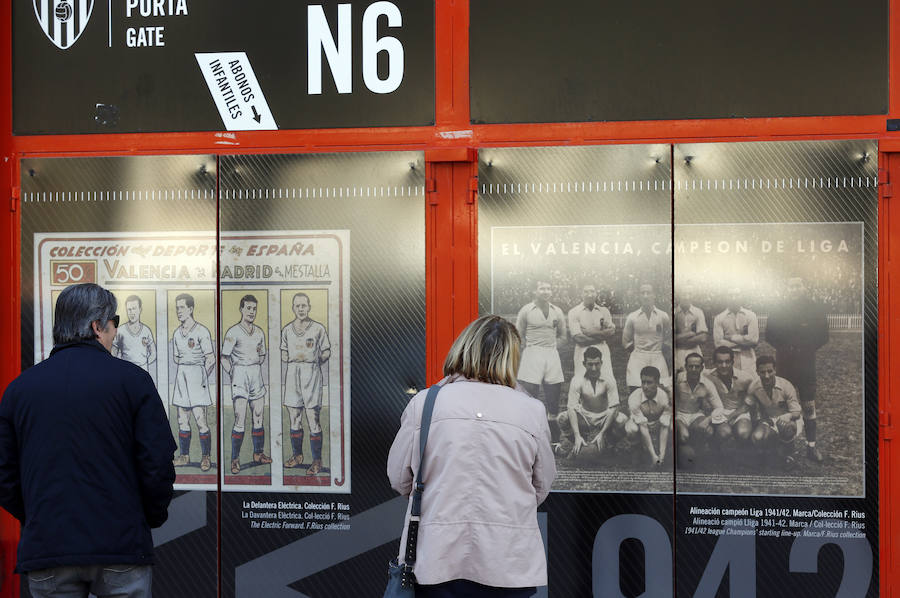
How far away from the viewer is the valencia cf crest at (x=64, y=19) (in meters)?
4.71

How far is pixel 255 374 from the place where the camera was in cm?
455

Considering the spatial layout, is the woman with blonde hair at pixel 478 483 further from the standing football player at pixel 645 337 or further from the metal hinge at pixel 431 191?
the metal hinge at pixel 431 191

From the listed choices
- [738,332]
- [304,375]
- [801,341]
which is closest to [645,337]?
[738,332]

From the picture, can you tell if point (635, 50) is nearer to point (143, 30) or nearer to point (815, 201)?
point (815, 201)

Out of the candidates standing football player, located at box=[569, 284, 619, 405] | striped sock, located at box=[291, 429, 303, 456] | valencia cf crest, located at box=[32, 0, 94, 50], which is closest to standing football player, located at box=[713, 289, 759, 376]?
standing football player, located at box=[569, 284, 619, 405]

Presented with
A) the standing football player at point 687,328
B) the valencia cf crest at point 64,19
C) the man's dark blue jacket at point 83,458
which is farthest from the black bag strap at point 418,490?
the valencia cf crest at point 64,19

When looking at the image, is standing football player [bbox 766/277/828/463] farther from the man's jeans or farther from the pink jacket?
the man's jeans

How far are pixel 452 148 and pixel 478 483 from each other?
2.02 metres

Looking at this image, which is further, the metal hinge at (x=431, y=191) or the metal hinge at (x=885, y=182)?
the metal hinge at (x=431, y=191)

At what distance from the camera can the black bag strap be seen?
2893 mm

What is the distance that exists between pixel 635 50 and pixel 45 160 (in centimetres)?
294

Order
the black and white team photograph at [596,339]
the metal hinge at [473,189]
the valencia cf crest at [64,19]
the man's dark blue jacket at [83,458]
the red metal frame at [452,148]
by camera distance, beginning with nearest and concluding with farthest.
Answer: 1. the man's dark blue jacket at [83,458]
2. the red metal frame at [452,148]
3. the black and white team photograph at [596,339]
4. the metal hinge at [473,189]
5. the valencia cf crest at [64,19]

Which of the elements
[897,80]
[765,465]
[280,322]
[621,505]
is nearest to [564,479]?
[621,505]

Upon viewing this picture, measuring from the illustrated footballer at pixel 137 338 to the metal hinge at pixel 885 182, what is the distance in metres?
3.51
